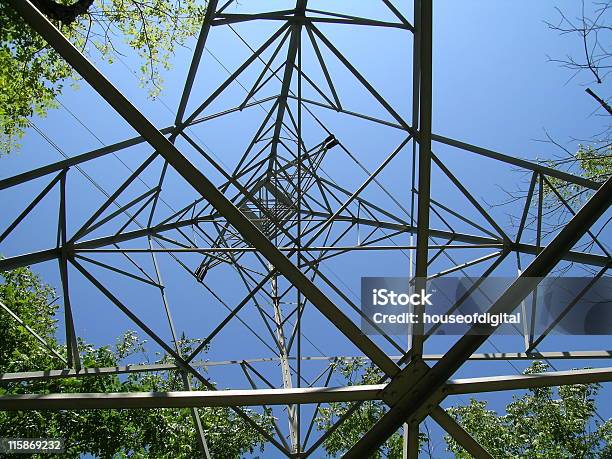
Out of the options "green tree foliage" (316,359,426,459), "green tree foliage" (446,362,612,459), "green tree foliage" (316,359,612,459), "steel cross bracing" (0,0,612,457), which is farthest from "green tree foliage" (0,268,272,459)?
"green tree foliage" (446,362,612,459)

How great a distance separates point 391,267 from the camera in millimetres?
22734

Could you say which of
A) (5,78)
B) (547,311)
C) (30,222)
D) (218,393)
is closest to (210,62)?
(5,78)

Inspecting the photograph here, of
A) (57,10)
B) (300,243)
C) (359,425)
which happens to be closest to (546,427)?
(359,425)

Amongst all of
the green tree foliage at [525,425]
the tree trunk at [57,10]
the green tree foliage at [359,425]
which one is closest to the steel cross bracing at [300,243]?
the tree trunk at [57,10]

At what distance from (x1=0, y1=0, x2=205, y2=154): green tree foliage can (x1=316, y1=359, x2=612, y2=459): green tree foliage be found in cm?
860

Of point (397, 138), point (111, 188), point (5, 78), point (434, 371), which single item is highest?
point (397, 138)

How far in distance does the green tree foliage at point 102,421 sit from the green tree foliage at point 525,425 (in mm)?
2224

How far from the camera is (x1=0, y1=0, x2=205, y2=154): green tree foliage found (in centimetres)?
958

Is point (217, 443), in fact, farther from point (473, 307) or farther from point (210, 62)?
point (210, 62)

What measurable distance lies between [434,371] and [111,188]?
21.1 m

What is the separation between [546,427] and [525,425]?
3.33 ft

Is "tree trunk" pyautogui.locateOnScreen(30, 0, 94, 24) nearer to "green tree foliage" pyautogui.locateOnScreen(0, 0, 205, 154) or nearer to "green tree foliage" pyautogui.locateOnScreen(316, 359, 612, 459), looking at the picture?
"green tree foliage" pyautogui.locateOnScreen(0, 0, 205, 154)

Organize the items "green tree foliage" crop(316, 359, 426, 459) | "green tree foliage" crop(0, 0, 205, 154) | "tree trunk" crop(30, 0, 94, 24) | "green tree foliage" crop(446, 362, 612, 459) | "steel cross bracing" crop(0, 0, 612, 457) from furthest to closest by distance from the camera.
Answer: "green tree foliage" crop(316, 359, 426, 459) < "green tree foliage" crop(446, 362, 612, 459) < "green tree foliage" crop(0, 0, 205, 154) < "tree trunk" crop(30, 0, 94, 24) < "steel cross bracing" crop(0, 0, 612, 457)

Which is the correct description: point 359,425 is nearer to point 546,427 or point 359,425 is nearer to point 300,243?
point 546,427
